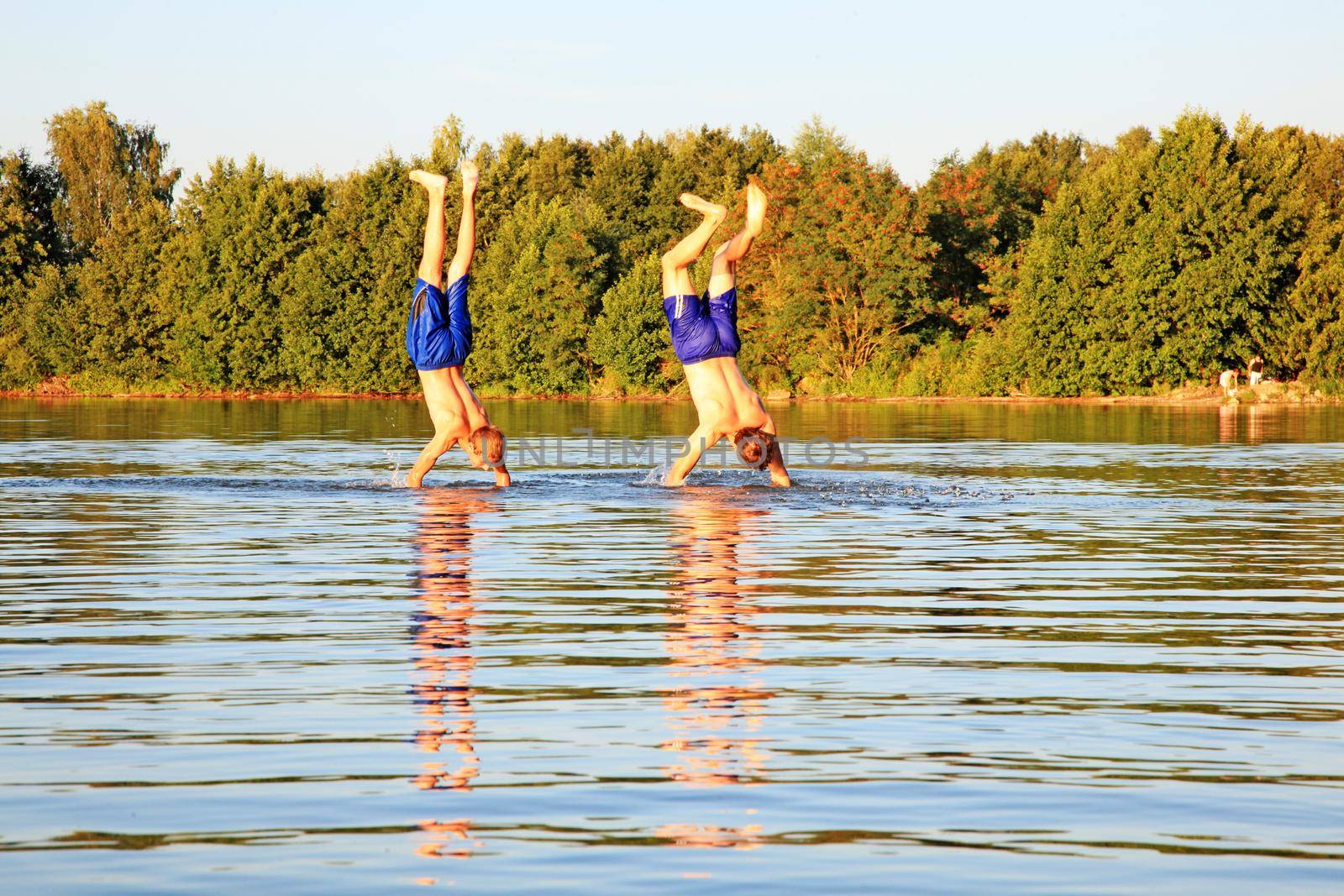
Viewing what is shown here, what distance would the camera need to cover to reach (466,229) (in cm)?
2188

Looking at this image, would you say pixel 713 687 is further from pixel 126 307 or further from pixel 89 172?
pixel 89 172

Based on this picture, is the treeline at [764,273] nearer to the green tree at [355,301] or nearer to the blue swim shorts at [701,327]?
the green tree at [355,301]

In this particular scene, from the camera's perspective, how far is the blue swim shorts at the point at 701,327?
21422mm

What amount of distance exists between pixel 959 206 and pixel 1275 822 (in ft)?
201

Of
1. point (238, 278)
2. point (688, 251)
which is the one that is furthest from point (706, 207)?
point (238, 278)

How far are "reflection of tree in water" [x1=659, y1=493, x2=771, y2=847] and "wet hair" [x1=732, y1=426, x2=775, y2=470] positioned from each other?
248 inches

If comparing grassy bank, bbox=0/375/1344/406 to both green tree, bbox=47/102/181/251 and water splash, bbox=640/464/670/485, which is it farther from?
water splash, bbox=640/464/670/485

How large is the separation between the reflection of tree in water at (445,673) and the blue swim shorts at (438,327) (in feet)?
18.2

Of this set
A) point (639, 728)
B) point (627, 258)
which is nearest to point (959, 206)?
point (627, 258)

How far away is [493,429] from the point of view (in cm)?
2159

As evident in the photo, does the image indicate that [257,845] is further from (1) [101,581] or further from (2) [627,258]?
(2) [627,258]

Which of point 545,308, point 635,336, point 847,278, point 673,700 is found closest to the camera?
point 673,700

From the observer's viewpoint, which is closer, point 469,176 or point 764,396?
point 469,176

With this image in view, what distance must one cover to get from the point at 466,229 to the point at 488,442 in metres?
2.78
